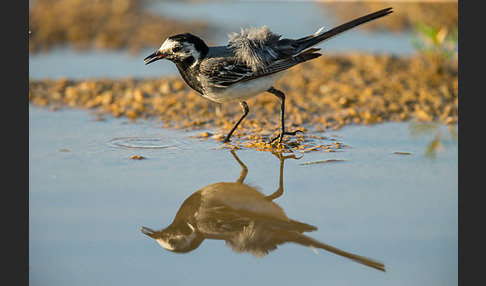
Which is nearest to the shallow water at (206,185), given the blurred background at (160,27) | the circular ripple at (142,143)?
the circular ripple at (142,143)

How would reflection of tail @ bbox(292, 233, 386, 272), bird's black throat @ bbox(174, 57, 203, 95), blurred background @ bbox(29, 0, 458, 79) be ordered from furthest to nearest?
blurred background @ bbox(29, 0, 458, 79), bird's black throat @ bbox(174, 57, 203, 95), reflection of tail @ bbox(292, 233, 386, 272)

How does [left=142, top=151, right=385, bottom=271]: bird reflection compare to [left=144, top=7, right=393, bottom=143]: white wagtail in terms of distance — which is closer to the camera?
[left=142, top=151, right=385, bottom=271]: bird reflection

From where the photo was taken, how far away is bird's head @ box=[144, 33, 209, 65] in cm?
546

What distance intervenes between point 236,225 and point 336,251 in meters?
0.77

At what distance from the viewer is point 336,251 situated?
11.8 feet

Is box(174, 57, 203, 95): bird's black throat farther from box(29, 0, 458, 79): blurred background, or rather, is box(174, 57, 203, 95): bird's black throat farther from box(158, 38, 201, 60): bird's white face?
box(29, 0, 458, 79): blurred background

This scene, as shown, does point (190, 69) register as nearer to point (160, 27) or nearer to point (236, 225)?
point (236, 225)

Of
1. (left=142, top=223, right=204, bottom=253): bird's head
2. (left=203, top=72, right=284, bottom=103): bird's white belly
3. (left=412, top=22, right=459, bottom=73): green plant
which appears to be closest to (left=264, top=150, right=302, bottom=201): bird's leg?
(left=203, top=72, right=284, bottom=103): bird's white belly

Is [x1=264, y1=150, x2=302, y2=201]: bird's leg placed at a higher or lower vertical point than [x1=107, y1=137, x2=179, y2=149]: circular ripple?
lower

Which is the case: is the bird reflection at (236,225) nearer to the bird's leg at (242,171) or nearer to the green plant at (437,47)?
the bird's leg at (242,171)

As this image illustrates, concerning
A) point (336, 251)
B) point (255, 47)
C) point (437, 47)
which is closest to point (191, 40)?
point (255, 47)

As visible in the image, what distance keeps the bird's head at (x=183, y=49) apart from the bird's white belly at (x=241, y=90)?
15.7 inches

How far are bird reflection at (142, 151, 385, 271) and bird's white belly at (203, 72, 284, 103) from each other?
123cm

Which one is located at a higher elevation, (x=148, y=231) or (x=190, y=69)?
(x=190, y=69)
